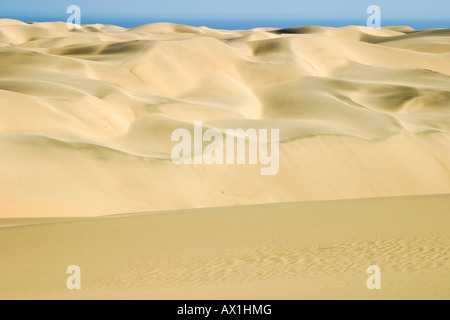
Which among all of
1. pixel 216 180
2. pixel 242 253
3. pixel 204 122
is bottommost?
pixel 242 253

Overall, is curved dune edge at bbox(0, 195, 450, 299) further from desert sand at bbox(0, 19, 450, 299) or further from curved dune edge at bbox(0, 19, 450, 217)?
curved dune edge at bbox(0, 19, 450, 217)

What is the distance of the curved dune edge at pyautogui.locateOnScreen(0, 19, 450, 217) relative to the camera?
13.1 metres

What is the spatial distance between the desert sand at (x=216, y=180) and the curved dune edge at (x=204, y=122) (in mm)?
59

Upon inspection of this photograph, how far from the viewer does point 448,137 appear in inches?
802

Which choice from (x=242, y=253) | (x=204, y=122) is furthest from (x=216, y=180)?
(x=242, y=253)

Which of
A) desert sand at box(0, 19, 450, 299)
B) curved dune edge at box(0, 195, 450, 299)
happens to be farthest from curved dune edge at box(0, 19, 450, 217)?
curved dune edge at box(0, 195, 450, 299)

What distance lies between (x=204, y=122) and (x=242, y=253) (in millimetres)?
12563

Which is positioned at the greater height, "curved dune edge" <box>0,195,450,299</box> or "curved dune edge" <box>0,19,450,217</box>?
"curved dune edge" <box>0,19,450,217</box>

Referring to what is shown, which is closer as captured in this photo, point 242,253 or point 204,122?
point 242,253

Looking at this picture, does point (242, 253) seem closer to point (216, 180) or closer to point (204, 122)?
point (216, 180)

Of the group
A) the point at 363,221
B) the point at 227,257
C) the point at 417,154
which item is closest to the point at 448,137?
the point at 417,154

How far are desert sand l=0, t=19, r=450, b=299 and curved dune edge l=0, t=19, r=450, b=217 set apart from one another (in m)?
0.06

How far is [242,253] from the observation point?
7434mm
